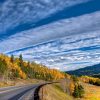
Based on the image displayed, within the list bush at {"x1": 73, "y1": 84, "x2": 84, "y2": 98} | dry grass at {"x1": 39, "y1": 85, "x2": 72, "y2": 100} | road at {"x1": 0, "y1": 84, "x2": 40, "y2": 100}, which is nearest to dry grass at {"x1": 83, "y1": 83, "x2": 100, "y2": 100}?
bush at {"x1": 73, "y1": 84, "x2": 84, "y2": 98}

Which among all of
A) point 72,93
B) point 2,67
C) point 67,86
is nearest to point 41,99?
point 67,86

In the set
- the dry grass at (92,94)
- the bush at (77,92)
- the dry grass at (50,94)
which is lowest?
the dry grass at (92,94)

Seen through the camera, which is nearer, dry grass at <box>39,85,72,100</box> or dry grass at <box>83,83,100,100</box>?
dry grass at <box>39,85,72,100</box>

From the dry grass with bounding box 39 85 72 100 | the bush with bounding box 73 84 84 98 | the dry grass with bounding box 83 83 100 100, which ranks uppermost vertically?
the dry grass with bounding box 39 85 72 100

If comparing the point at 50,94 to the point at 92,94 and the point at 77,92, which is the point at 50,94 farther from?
the point at 92,94

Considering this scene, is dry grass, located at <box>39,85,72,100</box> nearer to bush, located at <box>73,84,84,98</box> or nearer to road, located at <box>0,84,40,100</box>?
road, located at <box>0,84,40,100</box>

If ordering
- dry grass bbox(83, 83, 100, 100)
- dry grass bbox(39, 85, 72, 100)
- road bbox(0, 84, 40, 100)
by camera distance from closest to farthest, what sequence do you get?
road bbox(0, 84, 40, 100) → dry grass bbox(39, 85, 72, 100) → dry grass bbox(83, 83, 100, 100)

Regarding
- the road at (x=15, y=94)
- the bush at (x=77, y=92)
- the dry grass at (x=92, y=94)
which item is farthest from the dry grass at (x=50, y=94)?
the dry grass at (x=92, y=94)

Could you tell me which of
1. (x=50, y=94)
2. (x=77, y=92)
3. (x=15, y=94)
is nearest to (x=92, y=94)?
(x=77, y=92)

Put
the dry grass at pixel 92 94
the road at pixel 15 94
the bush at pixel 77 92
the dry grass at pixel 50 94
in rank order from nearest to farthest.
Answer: the road at pixel 15 94
the dry grass at pixel 50 94
the bush at pixel 77 92
the dry grass at pixel 92 94

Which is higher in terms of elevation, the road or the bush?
the road

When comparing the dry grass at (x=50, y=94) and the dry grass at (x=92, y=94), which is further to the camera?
the dry grass at (x=92, y=94)

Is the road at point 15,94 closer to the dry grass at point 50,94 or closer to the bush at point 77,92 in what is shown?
Result: the dry grass at point 50,94

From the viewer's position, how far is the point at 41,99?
1378 inches
